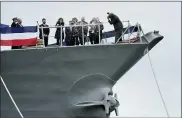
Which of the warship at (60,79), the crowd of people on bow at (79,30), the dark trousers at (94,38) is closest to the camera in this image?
the warship at (60,79)

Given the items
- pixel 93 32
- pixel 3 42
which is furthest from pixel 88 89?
pixel 3 42

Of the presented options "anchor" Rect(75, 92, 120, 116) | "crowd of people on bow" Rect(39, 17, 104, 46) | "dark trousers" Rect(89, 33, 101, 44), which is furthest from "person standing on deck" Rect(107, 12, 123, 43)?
"anchor" Rect(75, 92, 120, 116)

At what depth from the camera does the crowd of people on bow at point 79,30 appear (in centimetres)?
1714

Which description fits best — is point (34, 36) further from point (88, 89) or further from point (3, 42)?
point (88, 89)

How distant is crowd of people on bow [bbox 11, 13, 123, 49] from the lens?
17.1 m

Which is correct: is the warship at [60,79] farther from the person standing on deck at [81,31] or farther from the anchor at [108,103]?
the person standing on deck at [81,31]

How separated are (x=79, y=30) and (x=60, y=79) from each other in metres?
1.68

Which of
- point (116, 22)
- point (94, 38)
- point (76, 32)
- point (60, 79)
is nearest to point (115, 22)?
point (116, 22)

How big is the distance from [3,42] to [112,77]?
3548 mm

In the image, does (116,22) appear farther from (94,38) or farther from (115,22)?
(94,38)

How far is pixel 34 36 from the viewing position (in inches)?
666

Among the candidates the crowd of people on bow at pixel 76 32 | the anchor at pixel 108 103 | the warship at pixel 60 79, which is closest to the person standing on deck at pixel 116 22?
the crowd of people on bow at pixel 76 32

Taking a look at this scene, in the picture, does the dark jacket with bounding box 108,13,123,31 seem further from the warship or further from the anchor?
the anchor

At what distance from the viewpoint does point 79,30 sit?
1720 cm
